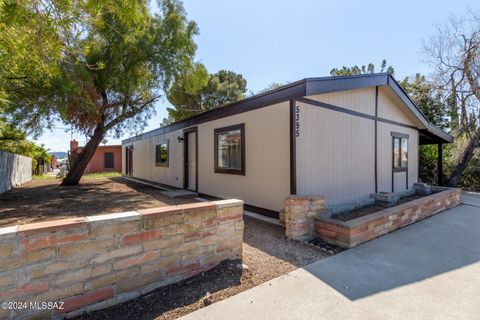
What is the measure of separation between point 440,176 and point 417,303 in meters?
10.7

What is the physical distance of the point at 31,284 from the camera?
188cm

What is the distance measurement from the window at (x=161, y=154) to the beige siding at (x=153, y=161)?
0.56 ft

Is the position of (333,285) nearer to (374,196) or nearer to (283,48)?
(374,196)

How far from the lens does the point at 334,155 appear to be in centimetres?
577

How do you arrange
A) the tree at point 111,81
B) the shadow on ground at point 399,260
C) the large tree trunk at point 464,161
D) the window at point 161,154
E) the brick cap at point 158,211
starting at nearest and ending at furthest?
the brick cap at point 158,211, the shadow on ground at point 399,260, the tree at point 111,81, the window at point 161,154, the large tree trunk at point 464,161

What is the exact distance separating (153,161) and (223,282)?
10095 mm

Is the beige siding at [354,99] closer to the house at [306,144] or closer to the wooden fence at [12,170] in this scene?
the house at [306,144]

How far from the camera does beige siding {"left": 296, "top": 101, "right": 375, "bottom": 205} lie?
16.6 feet

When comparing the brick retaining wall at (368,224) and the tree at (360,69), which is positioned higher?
the tree at (360,69)

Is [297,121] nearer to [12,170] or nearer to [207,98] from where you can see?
[12,170]

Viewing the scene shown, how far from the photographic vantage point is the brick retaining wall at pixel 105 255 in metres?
1.84

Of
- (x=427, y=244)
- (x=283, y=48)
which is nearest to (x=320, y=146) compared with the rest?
(x=427, y=244)

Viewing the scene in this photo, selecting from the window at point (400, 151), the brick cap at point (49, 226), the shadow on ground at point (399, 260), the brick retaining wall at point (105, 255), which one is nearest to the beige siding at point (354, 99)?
the window at point (400, 151)

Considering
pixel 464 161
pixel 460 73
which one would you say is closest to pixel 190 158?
pixel 464 161
